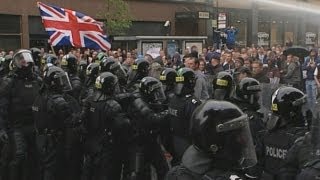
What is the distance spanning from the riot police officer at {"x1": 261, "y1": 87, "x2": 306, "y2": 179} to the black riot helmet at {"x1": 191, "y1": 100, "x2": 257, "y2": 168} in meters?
1.78

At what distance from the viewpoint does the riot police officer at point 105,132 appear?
22.2 ft

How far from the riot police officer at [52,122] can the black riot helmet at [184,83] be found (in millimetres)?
1413

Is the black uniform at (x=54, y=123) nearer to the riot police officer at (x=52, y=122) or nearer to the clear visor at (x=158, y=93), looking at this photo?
the riot police officer at (x=52, y=122)

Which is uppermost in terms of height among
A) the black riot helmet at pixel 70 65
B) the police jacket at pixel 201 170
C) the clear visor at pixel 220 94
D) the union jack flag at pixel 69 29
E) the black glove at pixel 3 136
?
the union jack flag at pixel 69 29

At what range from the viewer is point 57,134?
7074mm

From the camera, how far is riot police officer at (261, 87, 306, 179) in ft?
15.7

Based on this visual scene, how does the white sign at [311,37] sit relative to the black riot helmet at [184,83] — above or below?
above

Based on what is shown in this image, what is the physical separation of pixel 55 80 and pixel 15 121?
3.09ft

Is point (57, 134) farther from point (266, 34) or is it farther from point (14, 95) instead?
point (266, 34)

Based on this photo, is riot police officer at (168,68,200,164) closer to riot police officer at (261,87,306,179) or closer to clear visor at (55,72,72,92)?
clear visor at (55,72,72,92)

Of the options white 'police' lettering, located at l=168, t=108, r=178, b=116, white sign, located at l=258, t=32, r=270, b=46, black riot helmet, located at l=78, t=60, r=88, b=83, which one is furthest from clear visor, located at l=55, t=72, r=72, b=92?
white sign, located at l=258, t=32, r=270, b=46

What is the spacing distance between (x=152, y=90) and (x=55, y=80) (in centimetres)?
130

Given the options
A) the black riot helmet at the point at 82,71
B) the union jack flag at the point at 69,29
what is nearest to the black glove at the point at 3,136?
the black riot helmet at the point at 82,71

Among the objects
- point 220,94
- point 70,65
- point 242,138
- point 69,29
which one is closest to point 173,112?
point 220,94
